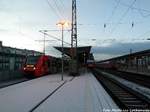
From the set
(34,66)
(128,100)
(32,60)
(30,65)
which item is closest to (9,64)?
(30,65)

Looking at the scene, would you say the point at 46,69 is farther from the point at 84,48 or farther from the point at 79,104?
the point at 79,104

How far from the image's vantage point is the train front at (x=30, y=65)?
1465 inches

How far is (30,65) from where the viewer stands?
37.7 metres

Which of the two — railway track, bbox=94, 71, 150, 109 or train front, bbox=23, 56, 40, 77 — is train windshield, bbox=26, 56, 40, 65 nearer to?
train front, bbox=23, 56, 40, 77

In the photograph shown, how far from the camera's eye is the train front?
1465 inches

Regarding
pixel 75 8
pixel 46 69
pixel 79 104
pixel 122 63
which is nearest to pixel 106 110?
pixel 79 104

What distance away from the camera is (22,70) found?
126 ft

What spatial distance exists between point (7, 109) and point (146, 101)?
6630 mm

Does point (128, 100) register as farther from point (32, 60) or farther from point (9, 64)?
point (32, 60)

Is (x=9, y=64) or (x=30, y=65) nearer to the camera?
(x=9, y=64)

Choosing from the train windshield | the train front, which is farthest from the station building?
the train windshield

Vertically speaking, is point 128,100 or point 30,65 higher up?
point 30,65

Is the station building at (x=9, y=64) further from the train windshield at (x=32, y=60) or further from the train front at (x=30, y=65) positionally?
the train windshield at (x=32, y=60)

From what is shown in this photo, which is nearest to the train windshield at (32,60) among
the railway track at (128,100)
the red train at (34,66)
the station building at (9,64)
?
the red train at (34,66)
